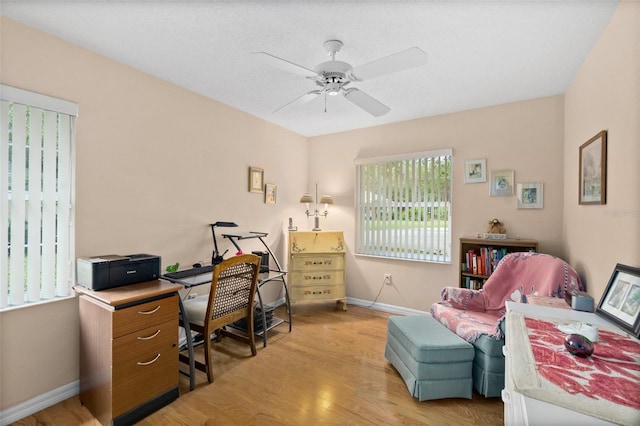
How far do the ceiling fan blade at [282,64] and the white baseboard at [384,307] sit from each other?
9.98ft

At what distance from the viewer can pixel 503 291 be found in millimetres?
2611

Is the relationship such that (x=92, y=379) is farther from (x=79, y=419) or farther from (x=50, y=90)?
Result: (x=50, y=90)

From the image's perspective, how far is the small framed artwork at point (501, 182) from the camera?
310 cm

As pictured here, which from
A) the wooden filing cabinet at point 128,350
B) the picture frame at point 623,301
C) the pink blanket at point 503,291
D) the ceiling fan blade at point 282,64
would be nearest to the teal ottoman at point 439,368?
the pink blanket at point 503,291

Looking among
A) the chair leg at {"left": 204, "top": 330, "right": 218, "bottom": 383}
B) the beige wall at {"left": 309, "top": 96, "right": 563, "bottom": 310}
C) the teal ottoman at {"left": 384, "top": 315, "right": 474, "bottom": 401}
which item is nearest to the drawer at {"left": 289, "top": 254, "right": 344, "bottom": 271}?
the beige wall at {"left": 309, "top": 96, "right": 563, "bottom": 310}

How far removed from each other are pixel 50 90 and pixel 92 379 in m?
1.96

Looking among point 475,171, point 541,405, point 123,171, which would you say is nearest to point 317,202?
point 475,171

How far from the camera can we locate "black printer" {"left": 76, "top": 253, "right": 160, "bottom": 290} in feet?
6.15

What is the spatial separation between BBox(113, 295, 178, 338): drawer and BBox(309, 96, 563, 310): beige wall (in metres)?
2.69

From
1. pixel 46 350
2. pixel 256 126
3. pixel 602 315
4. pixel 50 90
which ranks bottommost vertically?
pixel 46 350

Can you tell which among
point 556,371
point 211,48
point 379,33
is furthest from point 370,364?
point 211,48

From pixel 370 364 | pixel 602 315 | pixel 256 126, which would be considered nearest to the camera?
pixel 602 315

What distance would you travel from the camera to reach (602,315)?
4.98 feet

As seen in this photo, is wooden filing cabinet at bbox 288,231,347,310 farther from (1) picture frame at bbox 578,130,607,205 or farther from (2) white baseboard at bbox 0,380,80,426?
(1) picture frame at bbox 578,130,607,205
